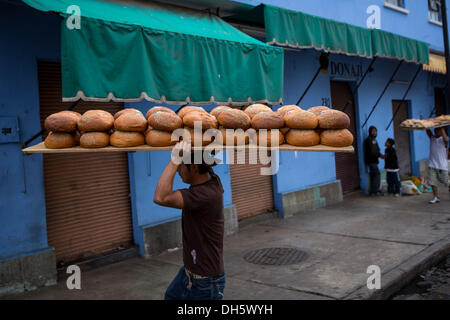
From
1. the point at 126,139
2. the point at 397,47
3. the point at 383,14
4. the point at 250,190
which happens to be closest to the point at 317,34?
the point at 397,47

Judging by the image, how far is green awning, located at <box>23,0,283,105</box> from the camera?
455 centimetres

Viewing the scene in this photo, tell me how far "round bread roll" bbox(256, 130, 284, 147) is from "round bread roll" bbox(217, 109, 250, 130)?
0.49ft

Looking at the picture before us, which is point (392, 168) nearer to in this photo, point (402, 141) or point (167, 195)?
point (402, 141)

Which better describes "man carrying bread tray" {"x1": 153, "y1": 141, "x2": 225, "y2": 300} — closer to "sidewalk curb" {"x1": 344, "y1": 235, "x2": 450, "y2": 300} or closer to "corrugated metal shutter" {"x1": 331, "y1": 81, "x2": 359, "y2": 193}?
"sidewalk curb" {"x1": 344, "y1": 235, "x2": 450, "y2": 300}

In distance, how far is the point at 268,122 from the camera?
3.10m

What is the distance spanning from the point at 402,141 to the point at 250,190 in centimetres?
800

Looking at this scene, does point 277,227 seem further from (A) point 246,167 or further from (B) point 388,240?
(B) point 388,240

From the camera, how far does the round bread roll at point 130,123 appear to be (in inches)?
125

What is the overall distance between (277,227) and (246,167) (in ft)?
4.95

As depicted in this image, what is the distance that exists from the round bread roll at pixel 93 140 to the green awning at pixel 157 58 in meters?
1.48

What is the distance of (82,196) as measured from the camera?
6406mm

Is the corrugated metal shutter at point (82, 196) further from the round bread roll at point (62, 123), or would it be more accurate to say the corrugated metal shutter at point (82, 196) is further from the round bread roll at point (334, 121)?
the round bread roll at point (334, 121)

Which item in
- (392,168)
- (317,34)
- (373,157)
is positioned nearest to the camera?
(317,34)

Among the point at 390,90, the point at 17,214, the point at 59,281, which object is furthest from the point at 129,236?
the point at 390,90
